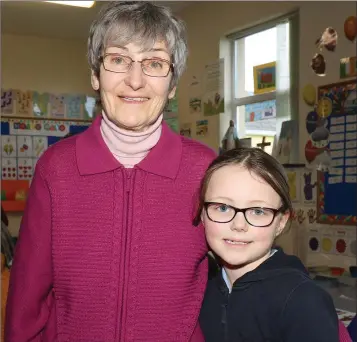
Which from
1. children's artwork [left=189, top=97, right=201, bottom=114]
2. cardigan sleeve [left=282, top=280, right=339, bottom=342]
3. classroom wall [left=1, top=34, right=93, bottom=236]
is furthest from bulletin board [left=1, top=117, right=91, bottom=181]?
cardigan sleeve [left=282, top=280, right=339, bottom=342]

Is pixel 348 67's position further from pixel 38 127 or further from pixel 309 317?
pixel 38 127

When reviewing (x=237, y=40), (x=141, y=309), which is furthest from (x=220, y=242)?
(x=237, y=40)

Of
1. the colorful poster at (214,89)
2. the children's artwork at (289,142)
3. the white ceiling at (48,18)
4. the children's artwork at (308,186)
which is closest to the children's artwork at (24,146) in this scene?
the white ceiling at (48,18)

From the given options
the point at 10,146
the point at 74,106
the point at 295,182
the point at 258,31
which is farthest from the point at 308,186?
the point at 10,146

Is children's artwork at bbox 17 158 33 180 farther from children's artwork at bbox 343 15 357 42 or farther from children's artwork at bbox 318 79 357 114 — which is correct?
children's artwork at bbox 343 15 357 42

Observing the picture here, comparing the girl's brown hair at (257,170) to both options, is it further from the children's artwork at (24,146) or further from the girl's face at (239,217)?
the children's artwork at (24,146)

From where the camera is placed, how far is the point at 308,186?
3.67 metres

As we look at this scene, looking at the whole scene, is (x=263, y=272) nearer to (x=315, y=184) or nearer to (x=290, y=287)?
(x=290, y=287)

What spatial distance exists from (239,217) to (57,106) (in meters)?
5.42

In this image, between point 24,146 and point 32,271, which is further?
point 24,146

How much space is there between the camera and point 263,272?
3.74 ft

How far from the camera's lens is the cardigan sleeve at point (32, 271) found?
1.14m

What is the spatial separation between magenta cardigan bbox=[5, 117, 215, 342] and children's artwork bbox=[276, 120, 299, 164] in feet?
9.06

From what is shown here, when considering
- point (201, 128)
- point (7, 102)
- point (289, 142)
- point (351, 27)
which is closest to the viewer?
point (351, 27)
